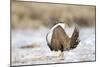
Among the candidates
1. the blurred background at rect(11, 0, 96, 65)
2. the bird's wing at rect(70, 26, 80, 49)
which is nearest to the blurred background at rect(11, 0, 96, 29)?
the blurred background at rect(11, 0, 96, 65)

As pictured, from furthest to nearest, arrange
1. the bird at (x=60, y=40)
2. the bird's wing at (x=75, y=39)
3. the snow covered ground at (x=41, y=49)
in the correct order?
1. the bird's wing at (x=75, y=39)
2. the bird at (x=60, y=40)
3. the snow covered ground at (x=41, y=49)

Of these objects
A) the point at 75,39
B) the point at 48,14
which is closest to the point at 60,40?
the point at 75,39

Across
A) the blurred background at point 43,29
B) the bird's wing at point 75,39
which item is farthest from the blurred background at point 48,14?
the bird's wing at point 75,39

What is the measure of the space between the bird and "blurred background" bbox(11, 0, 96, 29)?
0.08 metres

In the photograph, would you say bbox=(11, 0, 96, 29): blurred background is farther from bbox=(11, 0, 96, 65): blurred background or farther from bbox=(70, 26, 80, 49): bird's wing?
bbox=(70, 26, 80, 49): bird's wing

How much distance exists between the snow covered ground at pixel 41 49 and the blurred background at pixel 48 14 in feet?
0.28

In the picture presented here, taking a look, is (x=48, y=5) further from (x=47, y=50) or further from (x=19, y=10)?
(x=47, y=50)

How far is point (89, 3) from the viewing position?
8.94 ft

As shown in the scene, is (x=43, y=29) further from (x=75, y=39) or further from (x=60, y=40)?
(x=75, y=39)

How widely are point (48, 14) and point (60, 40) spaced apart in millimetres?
371

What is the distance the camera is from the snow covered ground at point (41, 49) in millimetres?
2342

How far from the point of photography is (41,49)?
2455 millimetres

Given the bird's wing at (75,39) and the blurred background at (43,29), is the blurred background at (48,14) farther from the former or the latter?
the bird's wing at (75,39)
